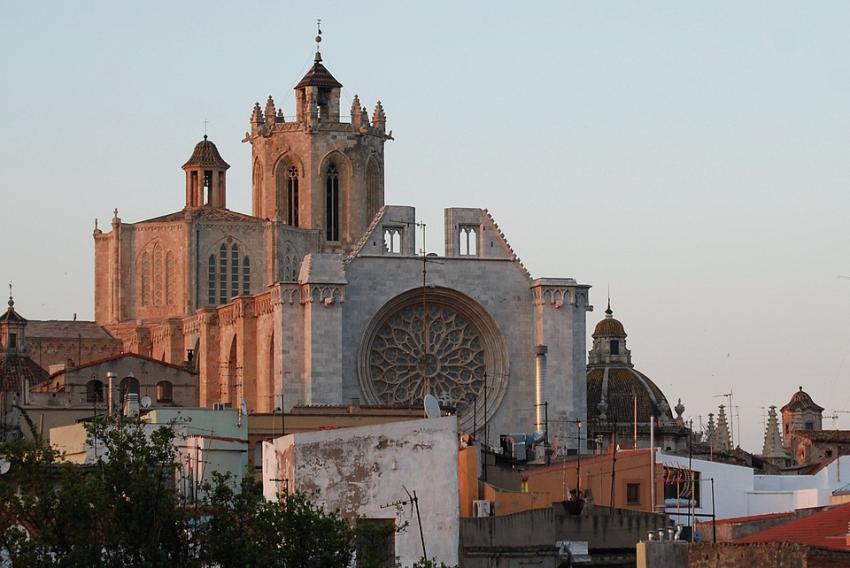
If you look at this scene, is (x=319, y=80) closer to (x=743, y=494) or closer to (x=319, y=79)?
(x=319, y=79)

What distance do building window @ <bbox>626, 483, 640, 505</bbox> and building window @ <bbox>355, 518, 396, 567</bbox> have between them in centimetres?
1448

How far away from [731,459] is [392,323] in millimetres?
13080

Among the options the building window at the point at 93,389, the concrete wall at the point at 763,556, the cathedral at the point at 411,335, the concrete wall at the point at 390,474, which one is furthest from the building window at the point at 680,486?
the building window at the point at 93,389

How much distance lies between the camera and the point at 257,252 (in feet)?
427

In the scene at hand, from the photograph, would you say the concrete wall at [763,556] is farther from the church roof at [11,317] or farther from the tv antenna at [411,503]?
the church roof at [11,317]

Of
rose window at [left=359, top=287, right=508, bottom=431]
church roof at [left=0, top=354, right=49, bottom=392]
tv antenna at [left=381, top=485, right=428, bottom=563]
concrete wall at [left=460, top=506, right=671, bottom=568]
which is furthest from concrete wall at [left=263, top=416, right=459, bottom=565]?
rose window at [left=359, top=287, right=508, bottom=431]

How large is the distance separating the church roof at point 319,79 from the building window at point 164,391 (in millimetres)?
28781

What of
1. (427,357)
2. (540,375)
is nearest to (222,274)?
(427,357)

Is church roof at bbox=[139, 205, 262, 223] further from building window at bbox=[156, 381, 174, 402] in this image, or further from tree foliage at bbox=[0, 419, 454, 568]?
tree foliage at bbox=[0, 419, 454, 568]

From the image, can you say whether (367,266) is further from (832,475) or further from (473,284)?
(832,475)

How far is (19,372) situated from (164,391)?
8.44m

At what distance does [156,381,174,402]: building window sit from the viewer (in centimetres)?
10538

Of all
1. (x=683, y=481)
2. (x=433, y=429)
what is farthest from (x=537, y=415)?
(x=433, y=429)

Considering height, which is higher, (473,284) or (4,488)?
(473,284)
